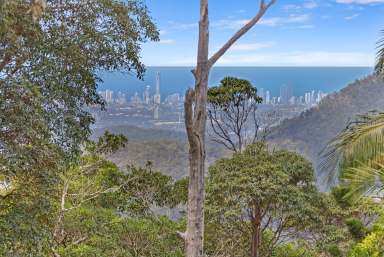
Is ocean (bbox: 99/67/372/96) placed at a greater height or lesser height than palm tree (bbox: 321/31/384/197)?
greater

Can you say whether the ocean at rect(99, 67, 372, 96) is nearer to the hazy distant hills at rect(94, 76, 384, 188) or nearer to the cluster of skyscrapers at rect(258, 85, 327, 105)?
the cluster of skyscrapers at rect(258, 85, 327, 105)

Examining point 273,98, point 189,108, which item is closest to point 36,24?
point 189,108

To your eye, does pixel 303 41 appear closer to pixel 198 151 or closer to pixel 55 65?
pixel 198 151

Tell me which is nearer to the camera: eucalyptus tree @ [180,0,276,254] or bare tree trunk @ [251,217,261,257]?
eucalyptus tree @ [180,0,276,254]

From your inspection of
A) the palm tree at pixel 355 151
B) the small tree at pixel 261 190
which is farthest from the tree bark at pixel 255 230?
the palm tree at pixel 355 151

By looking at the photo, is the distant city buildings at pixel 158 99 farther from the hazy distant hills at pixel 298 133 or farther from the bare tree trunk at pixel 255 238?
the bare tree trunk at pixel 255 238

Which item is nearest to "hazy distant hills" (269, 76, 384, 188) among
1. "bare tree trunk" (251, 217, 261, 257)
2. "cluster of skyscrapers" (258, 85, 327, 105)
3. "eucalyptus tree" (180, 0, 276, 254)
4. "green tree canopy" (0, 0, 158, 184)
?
"cluster of skyscrapers" (258, 85, 327, 105)

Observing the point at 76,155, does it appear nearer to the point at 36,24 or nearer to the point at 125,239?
the point at 36,24

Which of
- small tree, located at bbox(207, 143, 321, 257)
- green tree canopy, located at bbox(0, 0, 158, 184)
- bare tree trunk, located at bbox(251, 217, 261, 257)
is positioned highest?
green tree canopy, located at bbox(0, 0, 158, 184)
